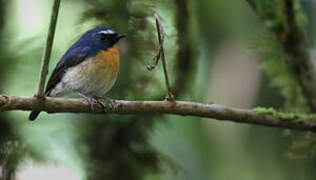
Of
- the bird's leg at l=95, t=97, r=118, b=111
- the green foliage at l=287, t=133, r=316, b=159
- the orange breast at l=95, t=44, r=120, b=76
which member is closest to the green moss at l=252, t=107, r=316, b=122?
the green foliage at l=287, t=133, r=316, b=159

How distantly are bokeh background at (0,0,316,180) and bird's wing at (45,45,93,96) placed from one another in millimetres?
91

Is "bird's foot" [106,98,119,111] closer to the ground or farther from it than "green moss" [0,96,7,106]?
closer to the ground

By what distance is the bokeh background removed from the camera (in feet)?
10.5

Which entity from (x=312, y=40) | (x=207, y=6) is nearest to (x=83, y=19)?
(x=207, y=6)

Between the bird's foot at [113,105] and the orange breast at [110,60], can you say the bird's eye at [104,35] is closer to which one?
the orange breast at [110,60]

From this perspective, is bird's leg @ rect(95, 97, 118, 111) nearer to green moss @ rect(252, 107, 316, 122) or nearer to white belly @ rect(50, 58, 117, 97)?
white belly @ rect(50, 58, 117, 97)

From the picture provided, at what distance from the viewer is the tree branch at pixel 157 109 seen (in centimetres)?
265

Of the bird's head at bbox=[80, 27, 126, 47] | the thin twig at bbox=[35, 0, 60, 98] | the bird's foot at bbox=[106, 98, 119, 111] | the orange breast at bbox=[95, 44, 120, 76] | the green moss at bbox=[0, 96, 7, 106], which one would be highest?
the thin twig at bbox=[35, 0, 60, 98]

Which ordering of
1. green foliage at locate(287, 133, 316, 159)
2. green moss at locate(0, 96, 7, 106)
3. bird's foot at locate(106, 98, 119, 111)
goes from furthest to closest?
green foliage at locate(287, 133, 316, 159)
bird's foot at locate(106, 98, 119, 111)
green moss at locate(0, 96, 7, 106)

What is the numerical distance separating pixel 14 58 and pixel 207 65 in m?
1.69

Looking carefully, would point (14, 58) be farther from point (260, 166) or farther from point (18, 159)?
point (260, 166)

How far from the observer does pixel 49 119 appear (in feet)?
13.1

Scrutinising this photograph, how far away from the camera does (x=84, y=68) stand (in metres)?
4.11

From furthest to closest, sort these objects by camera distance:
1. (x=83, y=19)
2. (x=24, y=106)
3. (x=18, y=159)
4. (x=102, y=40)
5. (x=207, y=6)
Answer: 1. (x=102, y=40)
2. (x=207, y=6)
3. (x=83, y=19)
4. (x=18, y=159)
5. (x=24, y=106)
